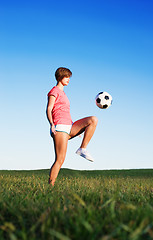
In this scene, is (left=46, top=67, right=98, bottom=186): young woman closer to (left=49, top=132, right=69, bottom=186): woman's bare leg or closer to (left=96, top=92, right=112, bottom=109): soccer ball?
(left=49, top=132, right=69, bottom=186): woman's bare leg

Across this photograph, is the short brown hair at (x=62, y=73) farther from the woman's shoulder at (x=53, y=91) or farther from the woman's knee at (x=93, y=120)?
the woman's knee at (x=93, y=120)

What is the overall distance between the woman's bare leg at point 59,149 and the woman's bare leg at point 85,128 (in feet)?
0.96

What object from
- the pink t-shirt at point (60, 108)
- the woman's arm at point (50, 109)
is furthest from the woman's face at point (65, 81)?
the woman's arm at point (50, 109)

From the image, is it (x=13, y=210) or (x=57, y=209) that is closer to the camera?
(x=57, y=209)

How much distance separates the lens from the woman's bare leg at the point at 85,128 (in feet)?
18.8

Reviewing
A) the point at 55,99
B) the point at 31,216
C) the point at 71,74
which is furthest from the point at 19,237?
the point at 71,74

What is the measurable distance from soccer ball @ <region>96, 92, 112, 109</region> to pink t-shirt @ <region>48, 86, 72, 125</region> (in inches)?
33.7

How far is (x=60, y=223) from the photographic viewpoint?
7.06ft

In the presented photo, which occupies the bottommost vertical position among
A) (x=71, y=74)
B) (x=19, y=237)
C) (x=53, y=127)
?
(x=19, y=237)

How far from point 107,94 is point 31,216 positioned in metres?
4.30

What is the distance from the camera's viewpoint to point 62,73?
5.84 m

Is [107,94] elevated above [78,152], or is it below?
above

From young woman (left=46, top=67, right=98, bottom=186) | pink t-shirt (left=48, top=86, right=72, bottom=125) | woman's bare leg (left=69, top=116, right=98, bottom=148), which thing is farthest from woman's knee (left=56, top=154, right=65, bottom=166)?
pink t-shirt (left=48, top=86, right=72, bottom=125)

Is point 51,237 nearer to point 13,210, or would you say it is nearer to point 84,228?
point 84,228
